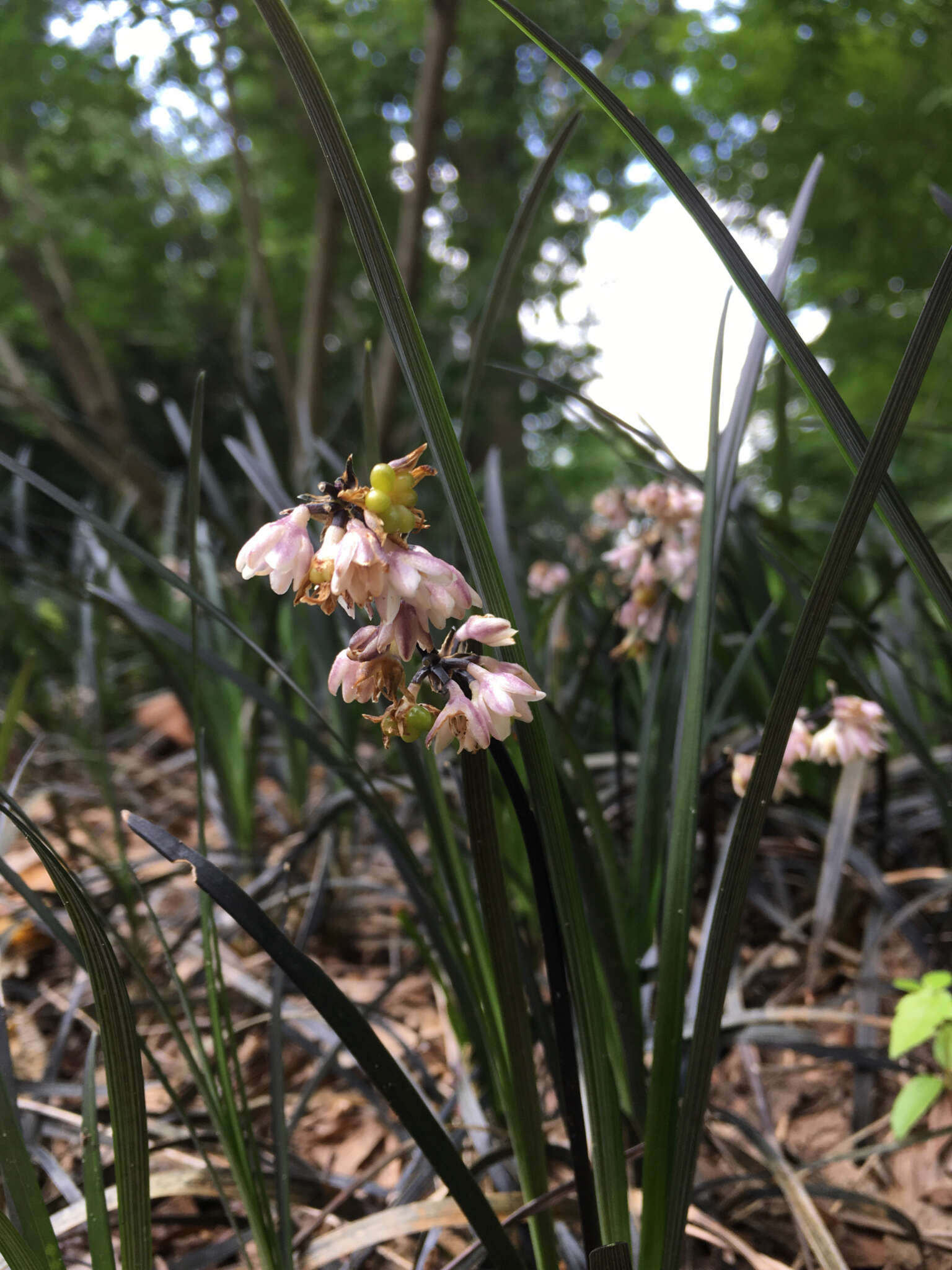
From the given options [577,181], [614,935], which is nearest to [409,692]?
[614,935]

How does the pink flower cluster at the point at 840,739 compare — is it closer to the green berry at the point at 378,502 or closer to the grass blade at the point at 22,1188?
the green berry at the point at 378,502

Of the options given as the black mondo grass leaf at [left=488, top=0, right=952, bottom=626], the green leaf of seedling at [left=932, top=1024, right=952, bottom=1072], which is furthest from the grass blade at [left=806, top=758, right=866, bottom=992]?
the black mondo grass leaf at [left=488, top=0, right=952, bottom=626]

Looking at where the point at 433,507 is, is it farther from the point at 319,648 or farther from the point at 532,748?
the point at 532,748

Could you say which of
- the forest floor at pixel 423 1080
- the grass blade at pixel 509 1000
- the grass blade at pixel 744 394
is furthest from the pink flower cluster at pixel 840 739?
the grass blade at pixel 509 1000

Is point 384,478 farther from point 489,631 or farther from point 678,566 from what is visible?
point 678,566

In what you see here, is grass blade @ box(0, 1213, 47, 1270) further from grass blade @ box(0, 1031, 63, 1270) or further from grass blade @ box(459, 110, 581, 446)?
grass blade @ box(459, 110, 581, 446)
